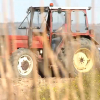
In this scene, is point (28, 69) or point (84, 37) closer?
point (28, 69)

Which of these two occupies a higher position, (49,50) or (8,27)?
(8,27)

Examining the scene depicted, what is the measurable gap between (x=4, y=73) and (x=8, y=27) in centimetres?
26

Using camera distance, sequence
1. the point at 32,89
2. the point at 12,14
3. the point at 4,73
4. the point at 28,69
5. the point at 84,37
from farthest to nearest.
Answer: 1. the point at 84,37
2. the point at 28,69
3. the point at 32,89
4. the point at 4,73
5. the point at 12,14

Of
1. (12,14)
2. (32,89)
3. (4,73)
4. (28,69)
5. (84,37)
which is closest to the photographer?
(12,14)

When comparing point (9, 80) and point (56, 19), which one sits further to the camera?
point (56, 19)

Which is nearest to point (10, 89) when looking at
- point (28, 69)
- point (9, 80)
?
point (9, 80)

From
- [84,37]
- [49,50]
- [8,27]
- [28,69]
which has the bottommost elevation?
[28,69]

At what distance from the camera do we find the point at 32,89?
1.60 meters

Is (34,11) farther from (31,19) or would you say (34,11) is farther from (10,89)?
(10,89)

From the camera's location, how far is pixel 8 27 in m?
1.30

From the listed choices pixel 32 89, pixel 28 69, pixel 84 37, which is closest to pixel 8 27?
pixel 32 89

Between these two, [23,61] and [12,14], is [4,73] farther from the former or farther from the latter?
[23,61]

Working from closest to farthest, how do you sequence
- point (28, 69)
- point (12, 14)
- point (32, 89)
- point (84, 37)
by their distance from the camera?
1. point (12, 14)
2. point (32, 89)
3. point (28, 69)
4. point (84, 37)

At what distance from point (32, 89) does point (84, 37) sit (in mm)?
5045
